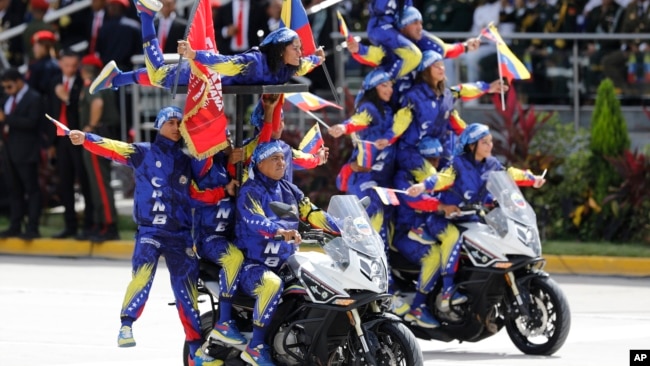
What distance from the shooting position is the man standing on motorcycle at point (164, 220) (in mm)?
10992

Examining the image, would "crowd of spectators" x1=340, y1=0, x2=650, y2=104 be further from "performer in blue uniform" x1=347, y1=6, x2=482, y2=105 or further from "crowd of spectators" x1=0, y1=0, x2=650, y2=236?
"performer in blue uniform" x1=347, y1=6, x2=482, y2=105

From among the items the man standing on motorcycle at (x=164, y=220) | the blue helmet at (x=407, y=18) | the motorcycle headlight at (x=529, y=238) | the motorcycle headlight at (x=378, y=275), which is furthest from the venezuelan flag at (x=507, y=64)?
the motorcycle headlight at (x=378, y=275)

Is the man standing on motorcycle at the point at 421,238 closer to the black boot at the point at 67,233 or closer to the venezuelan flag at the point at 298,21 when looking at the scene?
the venezuelan flag at the point at 298,21

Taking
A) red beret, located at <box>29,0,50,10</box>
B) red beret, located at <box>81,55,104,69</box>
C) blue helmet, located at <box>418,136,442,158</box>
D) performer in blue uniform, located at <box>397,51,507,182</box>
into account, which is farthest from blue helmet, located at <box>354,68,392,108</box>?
red beret, located at <box>29,0,50,10</box>

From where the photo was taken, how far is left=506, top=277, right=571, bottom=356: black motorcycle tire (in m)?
12.2

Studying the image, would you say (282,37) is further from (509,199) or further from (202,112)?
(509,199)

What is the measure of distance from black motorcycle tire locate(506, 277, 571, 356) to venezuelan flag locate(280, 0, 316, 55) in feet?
8.05

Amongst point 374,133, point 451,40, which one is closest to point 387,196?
point 374,133

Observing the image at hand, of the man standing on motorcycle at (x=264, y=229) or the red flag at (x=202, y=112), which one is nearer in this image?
the man standing on motorcycle at (x=264, y=229)

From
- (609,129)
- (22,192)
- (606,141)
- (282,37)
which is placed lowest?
(22,192)

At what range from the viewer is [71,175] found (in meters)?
19.0

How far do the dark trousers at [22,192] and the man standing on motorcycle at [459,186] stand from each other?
7333 mm

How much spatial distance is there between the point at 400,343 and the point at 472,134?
3100 mm

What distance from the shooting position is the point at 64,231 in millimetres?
19219
